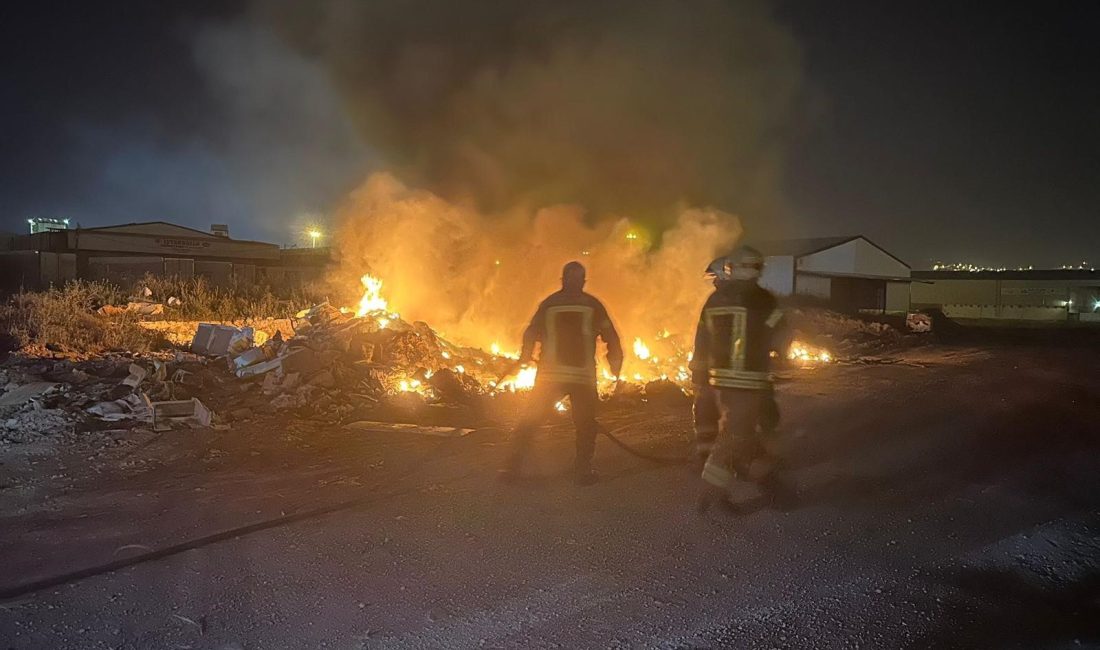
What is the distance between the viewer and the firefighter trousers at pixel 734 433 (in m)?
5.18

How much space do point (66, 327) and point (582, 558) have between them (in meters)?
10.1

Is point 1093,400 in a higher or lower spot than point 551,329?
lower

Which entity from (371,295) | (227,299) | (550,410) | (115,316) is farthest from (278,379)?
(227,299)

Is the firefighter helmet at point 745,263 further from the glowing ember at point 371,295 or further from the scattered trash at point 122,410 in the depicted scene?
the glowing ember at point 371,295

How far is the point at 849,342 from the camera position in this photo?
2270cm

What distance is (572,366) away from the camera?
573cm

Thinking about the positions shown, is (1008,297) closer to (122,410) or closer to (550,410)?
(550,410)

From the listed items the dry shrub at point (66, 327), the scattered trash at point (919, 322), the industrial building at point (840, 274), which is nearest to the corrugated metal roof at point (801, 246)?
the industrial building at point (840, 274)

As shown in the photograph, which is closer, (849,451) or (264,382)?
(849,451)

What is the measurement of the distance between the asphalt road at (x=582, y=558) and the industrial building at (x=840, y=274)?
29.3 m

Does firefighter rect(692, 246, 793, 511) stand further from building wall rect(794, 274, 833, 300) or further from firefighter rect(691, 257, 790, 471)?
building wall rect(794, 274, 833, 300)

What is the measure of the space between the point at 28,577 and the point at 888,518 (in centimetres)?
528

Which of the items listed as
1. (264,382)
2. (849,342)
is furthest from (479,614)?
(849,342)

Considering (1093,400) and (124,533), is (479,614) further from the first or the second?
(1093,400)
